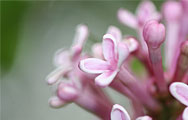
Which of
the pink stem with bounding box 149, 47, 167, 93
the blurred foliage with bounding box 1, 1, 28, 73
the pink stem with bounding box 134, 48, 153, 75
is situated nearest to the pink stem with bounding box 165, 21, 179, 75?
the pink stem with bounding box 134, 48, 153, 75

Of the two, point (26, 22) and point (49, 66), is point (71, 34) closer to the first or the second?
point (49, 66)

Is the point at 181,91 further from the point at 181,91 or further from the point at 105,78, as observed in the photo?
the point at 105,78

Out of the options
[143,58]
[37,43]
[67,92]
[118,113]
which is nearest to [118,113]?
[118,113]

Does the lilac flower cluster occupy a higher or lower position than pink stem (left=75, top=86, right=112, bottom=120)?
higher

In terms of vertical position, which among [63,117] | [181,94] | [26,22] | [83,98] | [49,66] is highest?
[181,94]

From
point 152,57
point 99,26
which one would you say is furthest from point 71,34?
point 152,57

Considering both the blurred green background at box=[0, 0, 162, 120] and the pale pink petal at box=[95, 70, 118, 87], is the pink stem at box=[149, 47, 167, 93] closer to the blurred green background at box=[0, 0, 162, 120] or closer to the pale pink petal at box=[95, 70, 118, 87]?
the pale pink petal at box=[95, 70, 118, 87]

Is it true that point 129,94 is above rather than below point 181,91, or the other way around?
below

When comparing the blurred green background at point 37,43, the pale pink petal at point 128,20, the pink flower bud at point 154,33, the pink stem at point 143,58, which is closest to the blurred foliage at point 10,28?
the blurred green background at point 37,43
